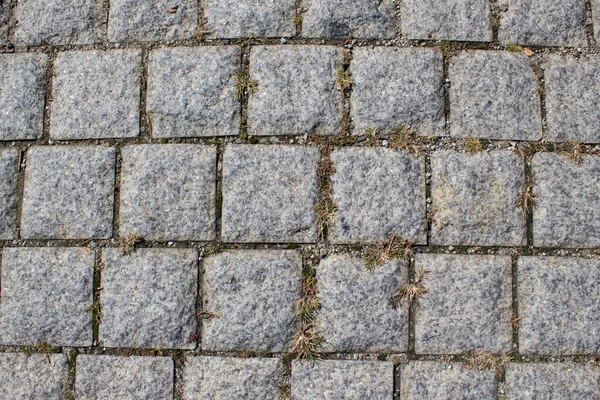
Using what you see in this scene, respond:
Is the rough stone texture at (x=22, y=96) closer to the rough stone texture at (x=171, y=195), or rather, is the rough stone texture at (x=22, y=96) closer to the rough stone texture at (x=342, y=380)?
the rough stone texture at (x=171, y=195)

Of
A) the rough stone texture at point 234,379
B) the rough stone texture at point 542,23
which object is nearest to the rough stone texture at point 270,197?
the rough stone texture at point 234,379

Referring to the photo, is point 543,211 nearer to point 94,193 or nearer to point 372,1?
point 372,1

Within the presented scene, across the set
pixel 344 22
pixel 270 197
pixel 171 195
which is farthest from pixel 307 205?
pixel 344 22

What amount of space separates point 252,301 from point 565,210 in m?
1.47

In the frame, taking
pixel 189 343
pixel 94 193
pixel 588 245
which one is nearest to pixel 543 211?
pixel 588 245

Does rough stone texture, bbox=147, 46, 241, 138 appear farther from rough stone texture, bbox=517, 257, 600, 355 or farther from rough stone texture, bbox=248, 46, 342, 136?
rough stone texture, bbox=517, 257, 600, 355

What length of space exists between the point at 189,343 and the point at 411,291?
101 centimetres

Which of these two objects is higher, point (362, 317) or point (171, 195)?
point (171, 195)

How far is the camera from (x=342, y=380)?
95.8 inches

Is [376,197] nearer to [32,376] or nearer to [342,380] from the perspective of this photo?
[342,380]

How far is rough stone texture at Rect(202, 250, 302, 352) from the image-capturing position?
2.45 metres

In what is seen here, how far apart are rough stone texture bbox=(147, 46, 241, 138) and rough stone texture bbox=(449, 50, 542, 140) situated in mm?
1030

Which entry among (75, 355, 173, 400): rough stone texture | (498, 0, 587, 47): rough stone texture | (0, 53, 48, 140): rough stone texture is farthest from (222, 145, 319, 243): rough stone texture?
(498, 0, 587, 47): rough stone texture

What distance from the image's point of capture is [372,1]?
2627mm
